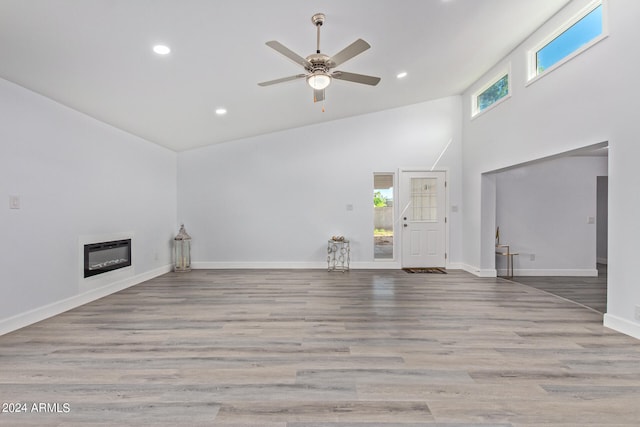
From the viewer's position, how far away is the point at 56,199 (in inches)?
136

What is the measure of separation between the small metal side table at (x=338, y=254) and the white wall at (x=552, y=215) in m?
2.99

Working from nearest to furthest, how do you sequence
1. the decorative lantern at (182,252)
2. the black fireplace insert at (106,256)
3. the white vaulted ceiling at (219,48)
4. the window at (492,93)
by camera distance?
the white vaulted ceiling at (219,48), the black fireplace insert at (106,256), the window at (492,93), the decorative lantern at (182,252)

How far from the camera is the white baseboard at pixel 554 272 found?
5526 mm

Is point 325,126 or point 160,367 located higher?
point 325,126

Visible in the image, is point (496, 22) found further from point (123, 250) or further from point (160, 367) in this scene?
point (123, 250)

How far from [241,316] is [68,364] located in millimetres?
1501

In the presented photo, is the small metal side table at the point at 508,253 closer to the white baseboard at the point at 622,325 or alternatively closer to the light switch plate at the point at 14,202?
the white baseboard at the point at 622,325

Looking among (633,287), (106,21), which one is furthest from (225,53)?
(633,287)

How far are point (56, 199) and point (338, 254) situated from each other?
15.0 feet

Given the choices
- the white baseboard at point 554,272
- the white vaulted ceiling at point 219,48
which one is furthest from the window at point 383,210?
the white baseboard at point 554,272

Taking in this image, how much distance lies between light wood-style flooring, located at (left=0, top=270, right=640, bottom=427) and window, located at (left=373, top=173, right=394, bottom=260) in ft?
8.17

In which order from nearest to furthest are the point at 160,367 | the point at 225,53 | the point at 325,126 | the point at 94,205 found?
the point at 160,367 → the point at 225,53 → the point at 94,205 → the point at 325,126

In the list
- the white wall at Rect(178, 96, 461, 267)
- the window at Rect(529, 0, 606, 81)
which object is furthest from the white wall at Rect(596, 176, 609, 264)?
the window at Rect(529, 0, 606, 81)

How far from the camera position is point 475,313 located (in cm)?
345
